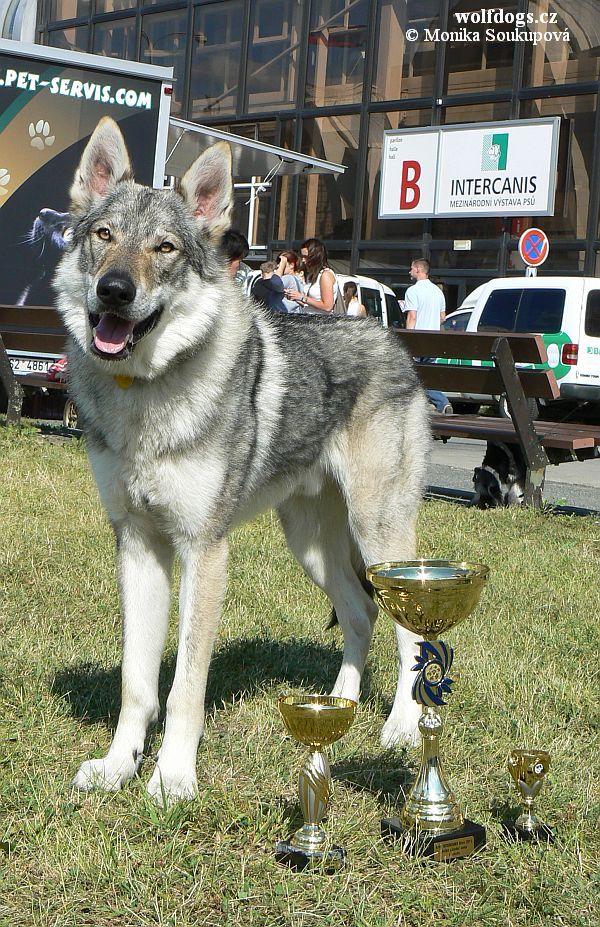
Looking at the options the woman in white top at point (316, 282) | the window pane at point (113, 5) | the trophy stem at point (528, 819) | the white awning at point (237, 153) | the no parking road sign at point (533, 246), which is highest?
the window pane at point (113, 5)

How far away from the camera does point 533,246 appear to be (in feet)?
A: 57.1

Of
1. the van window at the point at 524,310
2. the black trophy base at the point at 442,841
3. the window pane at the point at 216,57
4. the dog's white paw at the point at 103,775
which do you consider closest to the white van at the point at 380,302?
the van window at the point at 524,310

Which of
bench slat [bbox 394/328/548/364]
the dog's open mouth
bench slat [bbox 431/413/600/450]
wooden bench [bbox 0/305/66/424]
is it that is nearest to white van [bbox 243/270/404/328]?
wooden bench [bbox 0/305/66/424]

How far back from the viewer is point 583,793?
3270 mm

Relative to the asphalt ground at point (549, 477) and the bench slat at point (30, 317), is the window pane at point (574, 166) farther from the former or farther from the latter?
the bench slat at point (30, 317)

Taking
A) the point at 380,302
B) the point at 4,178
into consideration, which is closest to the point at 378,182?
the point at 380,302

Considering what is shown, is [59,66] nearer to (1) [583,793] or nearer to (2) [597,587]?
(2) [597,587]

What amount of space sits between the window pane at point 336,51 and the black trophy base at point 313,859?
21.6 meters

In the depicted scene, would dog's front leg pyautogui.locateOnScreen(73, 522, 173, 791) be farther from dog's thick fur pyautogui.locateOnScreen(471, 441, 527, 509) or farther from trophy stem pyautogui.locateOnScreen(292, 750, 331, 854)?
dog's thick fur pyautogui.locateOnScreen(471, 441, 527, 509)

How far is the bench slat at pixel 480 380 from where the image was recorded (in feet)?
26.5

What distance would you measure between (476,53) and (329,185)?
161 inches

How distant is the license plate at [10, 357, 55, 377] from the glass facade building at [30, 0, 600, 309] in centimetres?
1104

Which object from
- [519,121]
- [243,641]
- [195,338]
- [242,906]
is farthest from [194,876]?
[519,121]

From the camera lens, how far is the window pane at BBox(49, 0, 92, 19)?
88.1 feet
